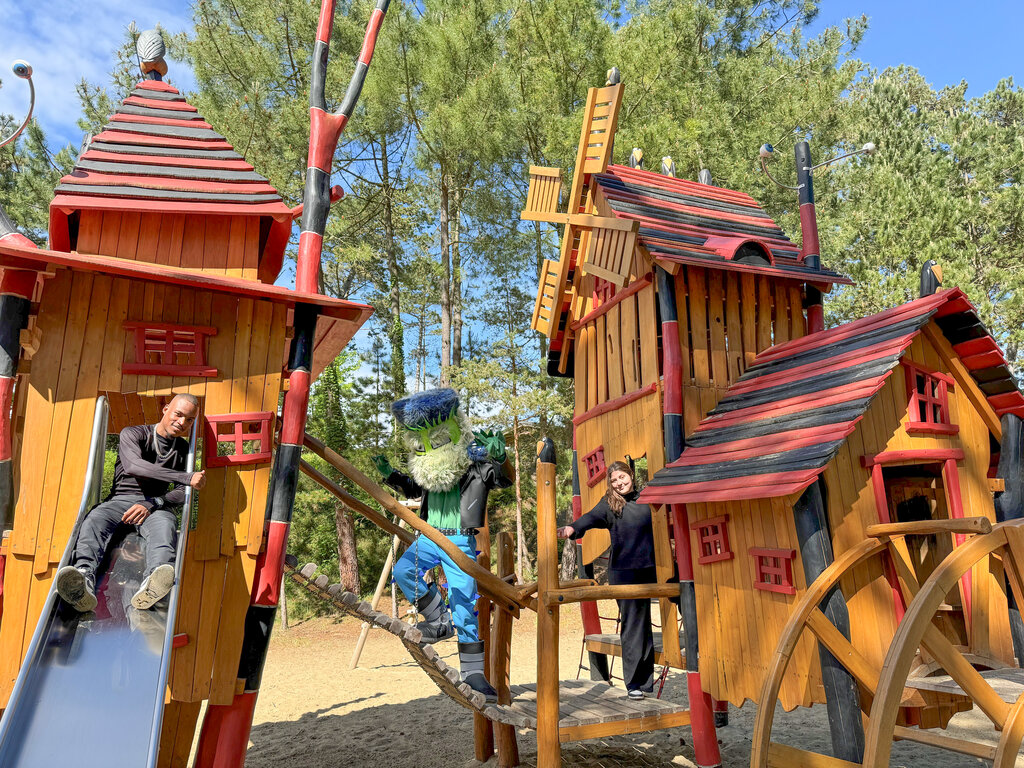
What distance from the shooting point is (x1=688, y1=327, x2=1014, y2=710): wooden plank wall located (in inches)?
206

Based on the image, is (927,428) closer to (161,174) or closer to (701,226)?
(701,226)

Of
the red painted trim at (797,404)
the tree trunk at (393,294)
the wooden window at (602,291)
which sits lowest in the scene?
the red painted trim at (797,404)

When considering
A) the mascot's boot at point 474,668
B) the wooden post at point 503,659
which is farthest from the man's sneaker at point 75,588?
the wooden post at point 503,659

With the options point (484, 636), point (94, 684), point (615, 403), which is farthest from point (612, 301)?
point (94, 684)

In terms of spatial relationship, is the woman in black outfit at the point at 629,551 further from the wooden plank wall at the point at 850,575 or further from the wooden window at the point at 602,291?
the wooden window at the point at 602,291

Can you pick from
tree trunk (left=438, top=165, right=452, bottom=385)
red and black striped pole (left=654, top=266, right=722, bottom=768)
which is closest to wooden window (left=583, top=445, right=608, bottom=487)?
red and black striped pole (left=654, top=266, right=722, bottom=768)

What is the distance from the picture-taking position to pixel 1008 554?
15.4 ft

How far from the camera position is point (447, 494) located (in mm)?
6285

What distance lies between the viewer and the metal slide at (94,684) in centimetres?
355

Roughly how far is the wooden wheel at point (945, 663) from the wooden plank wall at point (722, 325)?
262cm

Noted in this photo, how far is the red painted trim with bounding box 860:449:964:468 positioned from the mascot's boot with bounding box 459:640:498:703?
10.9 ft

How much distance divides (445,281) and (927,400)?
1674 cm

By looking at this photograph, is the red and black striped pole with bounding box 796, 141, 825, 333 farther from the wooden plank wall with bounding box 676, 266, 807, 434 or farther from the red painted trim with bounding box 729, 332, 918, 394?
the red painted trim with bounding box 729, 332, 918, 394

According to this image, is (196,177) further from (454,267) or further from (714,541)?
(454,267)
